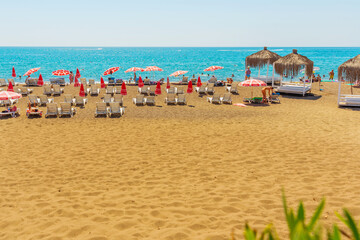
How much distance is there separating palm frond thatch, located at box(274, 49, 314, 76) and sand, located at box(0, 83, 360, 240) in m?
7.02

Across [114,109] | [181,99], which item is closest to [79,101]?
[114,109]

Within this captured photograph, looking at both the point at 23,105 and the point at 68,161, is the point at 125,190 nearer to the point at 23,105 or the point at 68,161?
the point at 68,161

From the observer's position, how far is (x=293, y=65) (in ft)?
67.4

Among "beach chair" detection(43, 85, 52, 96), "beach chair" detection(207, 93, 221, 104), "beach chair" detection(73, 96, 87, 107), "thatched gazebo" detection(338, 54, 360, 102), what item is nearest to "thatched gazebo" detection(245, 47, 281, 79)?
"thatched gazebo" detection(338, 54, 360, 102)

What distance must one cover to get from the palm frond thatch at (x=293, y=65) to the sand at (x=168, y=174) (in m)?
7.02

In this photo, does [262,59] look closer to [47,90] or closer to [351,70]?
[351,70]

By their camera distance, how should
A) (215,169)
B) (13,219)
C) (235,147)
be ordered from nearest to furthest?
(13,219) → (215,169) → (235,147)

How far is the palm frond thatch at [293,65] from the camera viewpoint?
20422mm

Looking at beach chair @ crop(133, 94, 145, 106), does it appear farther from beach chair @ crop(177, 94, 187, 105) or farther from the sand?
the sand

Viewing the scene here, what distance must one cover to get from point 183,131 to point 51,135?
5391 mm

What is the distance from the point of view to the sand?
18.1ft

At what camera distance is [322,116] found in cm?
1470

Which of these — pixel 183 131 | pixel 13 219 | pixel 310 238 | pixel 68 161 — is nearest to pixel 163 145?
pixel 183 131

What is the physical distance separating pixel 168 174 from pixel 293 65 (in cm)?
1625
